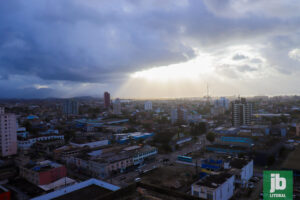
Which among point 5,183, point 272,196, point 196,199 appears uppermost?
point 196,199

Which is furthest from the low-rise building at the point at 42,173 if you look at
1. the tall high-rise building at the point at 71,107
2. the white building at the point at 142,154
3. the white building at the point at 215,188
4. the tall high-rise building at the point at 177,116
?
the tall high-rise building at the point at 71,107

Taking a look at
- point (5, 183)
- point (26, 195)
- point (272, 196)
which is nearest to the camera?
point (272, 196)

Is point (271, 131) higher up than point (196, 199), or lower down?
lower down

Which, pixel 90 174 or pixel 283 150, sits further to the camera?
pixel 283 150

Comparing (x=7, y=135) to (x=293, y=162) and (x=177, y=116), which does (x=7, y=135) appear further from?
(x=177, y=116)

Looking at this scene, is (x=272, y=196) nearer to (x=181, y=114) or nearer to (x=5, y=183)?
(x=5, y=183)

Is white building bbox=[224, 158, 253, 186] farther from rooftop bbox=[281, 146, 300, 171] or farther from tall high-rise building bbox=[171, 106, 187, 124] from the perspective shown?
tall high-rise building bbox=[171, 106, 187, 124]

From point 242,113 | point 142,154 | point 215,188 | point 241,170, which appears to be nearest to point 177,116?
point 242,113

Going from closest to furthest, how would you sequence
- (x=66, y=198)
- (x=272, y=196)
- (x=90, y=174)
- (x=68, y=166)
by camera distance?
1. (x=272, y=196)
2. (x=66, y=198)
3. (x=90, y=174)
4. (x=68, y=166)

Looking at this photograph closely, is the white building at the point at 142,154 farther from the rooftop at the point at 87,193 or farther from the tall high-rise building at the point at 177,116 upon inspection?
the tall high-rise building at the point at 177,116

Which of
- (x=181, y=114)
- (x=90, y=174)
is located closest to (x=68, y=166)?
(x=90, y=174)
